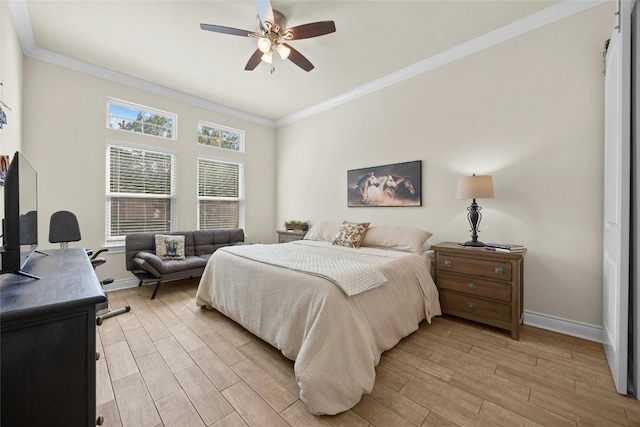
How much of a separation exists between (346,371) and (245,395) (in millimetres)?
667

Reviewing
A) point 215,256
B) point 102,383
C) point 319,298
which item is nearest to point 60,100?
point 215,256

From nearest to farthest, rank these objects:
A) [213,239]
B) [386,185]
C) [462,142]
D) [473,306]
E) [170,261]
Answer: [473,306]
[462,142]
[170,261]
[386,185]
[213,239]

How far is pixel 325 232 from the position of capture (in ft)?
12.9

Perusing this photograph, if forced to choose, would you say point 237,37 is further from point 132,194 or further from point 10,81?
point 132,194

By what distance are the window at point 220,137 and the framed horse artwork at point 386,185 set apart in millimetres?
2374

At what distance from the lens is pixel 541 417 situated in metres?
1.47

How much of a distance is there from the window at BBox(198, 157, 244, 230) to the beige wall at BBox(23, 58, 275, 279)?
0.20m

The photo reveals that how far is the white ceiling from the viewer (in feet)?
8.08

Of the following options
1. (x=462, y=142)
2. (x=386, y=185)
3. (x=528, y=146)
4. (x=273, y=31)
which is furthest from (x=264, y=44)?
(x=528, y=146)

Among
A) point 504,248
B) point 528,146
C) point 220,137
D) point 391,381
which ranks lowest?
point 391,381

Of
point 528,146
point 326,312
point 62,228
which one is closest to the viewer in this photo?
point 326,312

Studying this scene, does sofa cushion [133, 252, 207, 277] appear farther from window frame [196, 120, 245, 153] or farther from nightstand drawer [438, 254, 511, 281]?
nightstand drawer [438, 254, 511, 281]

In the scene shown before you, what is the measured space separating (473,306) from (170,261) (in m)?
3.75

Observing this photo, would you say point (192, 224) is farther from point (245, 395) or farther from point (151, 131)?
point (245, 395)
